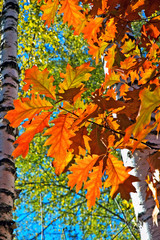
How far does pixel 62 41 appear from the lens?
24.4 ft

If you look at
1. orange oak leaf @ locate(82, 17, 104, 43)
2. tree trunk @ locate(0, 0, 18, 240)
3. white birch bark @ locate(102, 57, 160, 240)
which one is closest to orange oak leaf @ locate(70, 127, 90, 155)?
white birch bark @ locate(102, 57, 160, 240)

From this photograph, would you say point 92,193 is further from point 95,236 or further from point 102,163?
point 95,236

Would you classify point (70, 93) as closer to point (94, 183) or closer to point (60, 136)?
point (60, 136)

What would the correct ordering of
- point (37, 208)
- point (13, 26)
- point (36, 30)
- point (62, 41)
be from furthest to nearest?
point (62, 41), point (37, 208), point (36, 30), point (13, 26)

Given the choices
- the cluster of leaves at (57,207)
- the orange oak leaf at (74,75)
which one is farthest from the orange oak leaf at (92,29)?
the cluster of leaves at (57,207)

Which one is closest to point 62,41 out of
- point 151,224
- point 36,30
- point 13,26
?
point 36,30

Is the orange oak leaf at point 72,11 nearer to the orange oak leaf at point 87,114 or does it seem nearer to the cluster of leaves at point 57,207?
the orange oak leaf at point 87,114

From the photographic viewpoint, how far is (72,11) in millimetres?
1257

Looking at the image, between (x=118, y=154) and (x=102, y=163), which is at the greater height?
(x=118, y=154)

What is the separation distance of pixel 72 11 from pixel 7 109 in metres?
0.99

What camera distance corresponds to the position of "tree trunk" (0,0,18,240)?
1.48 meters

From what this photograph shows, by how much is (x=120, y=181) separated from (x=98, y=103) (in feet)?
1.06

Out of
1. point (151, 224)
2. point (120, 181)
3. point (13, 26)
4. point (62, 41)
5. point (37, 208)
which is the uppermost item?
point (62, 41)

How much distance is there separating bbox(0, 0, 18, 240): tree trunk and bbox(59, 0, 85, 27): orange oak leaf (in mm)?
932
